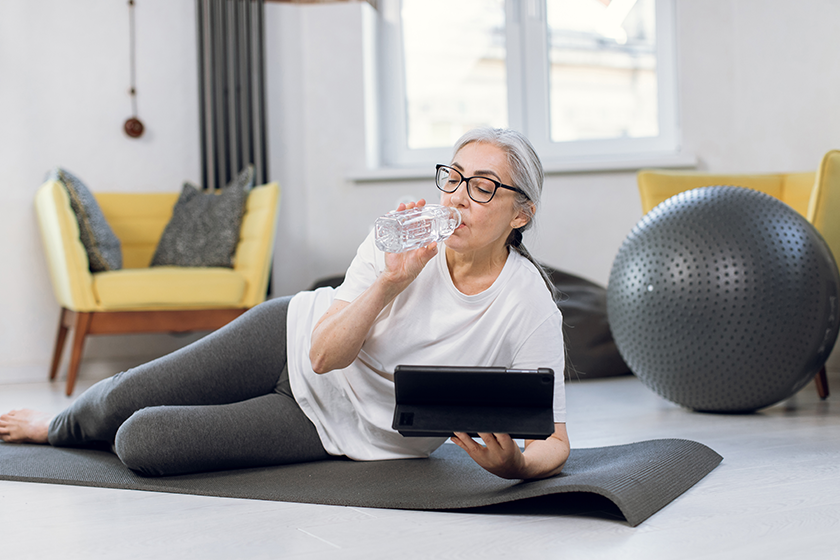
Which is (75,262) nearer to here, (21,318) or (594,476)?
(21,318)

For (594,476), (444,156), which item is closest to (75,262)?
(444,156)

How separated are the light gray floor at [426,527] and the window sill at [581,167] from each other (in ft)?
7.15

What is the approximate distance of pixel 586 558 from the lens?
0.98 m

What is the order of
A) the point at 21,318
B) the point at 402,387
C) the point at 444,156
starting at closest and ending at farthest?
the point at 402,387, the point at 21,318, the point at 444,156

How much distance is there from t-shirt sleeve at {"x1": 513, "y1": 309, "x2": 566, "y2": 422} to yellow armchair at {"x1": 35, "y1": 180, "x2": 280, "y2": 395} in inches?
75.6

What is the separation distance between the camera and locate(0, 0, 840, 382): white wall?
319cm

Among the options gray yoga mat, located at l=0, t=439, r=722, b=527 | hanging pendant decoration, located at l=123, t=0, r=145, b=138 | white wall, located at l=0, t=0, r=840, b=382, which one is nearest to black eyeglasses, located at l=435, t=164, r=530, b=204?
gray yoga mat, located at l=0, t=439, r=722, b=527

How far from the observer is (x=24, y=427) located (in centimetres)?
171

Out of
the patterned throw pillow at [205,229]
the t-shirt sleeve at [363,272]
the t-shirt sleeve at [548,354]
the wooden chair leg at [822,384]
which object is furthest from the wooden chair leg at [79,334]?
the wooden chair leg at [822,384]

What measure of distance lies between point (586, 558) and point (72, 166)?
3.14 m

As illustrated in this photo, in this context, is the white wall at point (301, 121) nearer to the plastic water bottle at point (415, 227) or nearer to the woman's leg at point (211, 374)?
the woman's leg at point (211, 374)

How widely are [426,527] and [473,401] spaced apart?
0.20m

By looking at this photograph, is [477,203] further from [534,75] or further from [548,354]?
[534,75]

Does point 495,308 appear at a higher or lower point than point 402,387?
higher
